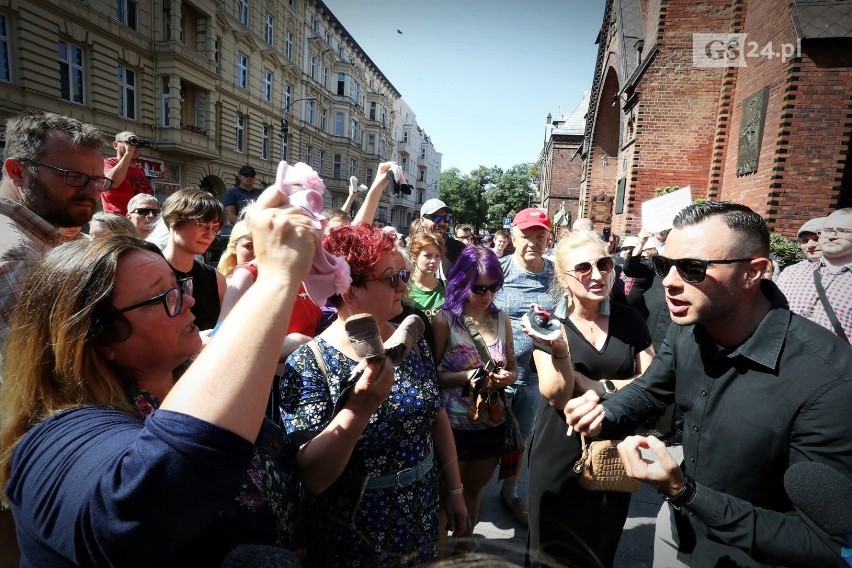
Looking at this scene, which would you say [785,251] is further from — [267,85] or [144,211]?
[267,85]

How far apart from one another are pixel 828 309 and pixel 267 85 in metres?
32.6

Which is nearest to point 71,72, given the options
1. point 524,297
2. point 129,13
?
point 129,13

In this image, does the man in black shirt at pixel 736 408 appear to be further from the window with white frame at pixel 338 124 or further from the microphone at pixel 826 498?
the window with white frame at pixel 338 124

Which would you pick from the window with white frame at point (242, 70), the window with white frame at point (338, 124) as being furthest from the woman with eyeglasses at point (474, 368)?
the window with white frame at point (338, 124)

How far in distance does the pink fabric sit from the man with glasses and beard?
4.99 feet

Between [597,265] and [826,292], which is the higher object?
[597,265]

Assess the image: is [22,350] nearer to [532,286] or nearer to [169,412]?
[169,412]

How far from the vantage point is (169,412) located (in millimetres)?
766

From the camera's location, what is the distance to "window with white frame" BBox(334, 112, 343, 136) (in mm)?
44688

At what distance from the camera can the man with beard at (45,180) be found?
6.62ft

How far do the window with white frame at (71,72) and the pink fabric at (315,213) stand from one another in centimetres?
2015

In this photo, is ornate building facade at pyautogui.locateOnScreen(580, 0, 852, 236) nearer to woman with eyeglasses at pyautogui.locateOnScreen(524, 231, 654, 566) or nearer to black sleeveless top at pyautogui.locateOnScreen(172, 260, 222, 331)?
woman with eyeglasses at pyautogui.locateOnScreen(524, 231, 654, 566)

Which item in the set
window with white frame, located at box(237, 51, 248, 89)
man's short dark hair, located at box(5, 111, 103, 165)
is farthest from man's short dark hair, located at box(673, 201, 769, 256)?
window with white frame, located at box(237, 51, 248, 89)

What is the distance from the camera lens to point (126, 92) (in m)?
19.1
